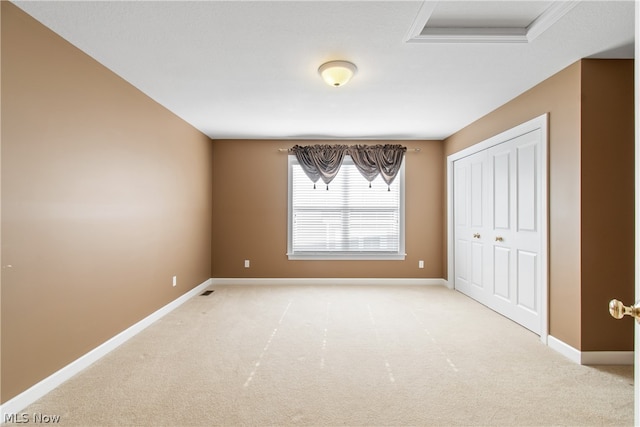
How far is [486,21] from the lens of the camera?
2.25 meters

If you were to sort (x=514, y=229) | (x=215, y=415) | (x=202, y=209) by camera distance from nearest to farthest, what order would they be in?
(x=215, y=415)
(x=514, y=229)
(x=202, y=209)

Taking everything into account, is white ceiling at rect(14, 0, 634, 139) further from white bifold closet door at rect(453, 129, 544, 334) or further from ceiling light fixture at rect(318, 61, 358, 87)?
white bifold closet door at rect(453, 129, 544, 334)

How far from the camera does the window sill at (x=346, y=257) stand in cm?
546

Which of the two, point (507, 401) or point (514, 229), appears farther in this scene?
point (514, 229)

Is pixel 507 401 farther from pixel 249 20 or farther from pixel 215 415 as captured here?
pixel 249 20

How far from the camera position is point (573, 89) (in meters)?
2.70

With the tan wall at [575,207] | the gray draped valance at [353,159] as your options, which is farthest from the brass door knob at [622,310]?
the gray draped valance at [353,159]

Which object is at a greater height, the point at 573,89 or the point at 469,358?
the point at 573,89

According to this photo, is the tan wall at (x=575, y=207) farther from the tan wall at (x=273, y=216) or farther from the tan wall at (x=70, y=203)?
the tan wall at (x=70, y=203)

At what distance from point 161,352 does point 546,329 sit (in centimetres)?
341

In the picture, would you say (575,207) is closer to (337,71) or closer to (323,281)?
(337,71)

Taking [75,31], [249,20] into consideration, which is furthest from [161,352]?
[249,20]

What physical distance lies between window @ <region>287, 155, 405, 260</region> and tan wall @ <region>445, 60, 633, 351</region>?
8.77ft

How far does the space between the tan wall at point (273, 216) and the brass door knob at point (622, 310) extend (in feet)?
14.8
